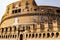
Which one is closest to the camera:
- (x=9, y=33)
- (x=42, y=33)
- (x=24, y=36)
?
(x=42, y=33)

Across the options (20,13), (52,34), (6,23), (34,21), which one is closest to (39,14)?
(34,21)

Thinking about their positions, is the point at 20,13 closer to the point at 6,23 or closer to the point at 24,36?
the point at 6,23

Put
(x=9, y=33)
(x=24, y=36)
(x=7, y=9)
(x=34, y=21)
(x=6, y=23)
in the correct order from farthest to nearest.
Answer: (x=7, y=9) < (x=6, y=23) < (x=34, y=21) < (x=9, y=33) < (x=24, y=36)

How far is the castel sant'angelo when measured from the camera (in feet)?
74.8

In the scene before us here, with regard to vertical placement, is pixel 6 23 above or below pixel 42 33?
above

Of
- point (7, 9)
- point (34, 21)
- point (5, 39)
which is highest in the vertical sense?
point (7, 9)

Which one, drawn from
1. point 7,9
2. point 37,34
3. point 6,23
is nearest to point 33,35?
point 37,34

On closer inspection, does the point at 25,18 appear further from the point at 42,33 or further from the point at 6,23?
the point at 42,33

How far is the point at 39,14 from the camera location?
104ft

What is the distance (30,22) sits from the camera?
103 feet

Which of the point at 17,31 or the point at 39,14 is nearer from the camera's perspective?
the point at 17,31

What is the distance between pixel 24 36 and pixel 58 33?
5530mm

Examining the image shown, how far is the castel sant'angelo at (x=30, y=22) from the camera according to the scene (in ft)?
74.8

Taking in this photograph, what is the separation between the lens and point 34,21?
3123 centimetres
